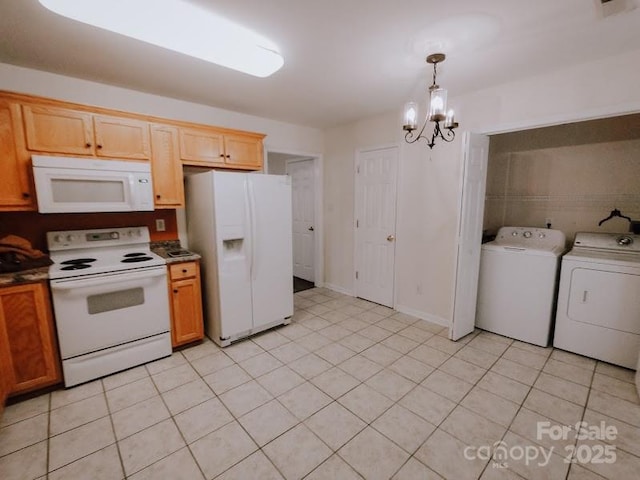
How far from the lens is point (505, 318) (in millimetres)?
2990

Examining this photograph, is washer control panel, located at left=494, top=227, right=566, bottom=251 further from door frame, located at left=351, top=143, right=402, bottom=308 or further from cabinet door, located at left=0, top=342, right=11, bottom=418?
cabinet door, located at left=0, top=342, right=11, bottom=418

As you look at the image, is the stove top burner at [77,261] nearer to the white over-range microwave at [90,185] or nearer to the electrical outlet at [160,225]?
the white over-range microwave at [90,185]

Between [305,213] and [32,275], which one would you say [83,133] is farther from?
[305,213]

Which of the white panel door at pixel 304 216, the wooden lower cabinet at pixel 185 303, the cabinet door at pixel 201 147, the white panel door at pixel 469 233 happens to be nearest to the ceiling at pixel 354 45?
the cabinet door at pixel 201 147

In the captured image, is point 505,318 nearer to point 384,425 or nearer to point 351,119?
point 384,425

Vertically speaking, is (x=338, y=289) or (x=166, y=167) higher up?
(x=166, y=167)

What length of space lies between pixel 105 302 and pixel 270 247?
→ 1457mm

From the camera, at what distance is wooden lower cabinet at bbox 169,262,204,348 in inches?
104

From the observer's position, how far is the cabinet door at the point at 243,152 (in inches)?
121

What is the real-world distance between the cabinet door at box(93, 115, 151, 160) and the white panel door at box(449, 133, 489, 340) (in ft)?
9.59

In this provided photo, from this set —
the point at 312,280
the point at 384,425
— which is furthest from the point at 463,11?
the point at 312,280

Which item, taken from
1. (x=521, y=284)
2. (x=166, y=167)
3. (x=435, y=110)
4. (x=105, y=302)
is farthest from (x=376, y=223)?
(x=105, y=302)

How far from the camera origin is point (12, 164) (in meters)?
2.07

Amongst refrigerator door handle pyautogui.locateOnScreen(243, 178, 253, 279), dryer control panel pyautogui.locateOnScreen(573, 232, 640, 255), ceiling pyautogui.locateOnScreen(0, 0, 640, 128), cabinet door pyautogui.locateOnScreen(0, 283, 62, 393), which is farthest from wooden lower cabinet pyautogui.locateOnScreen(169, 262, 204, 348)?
dryer control panel pyautogui.locateOnScreen(573, 232, 640, 255)
